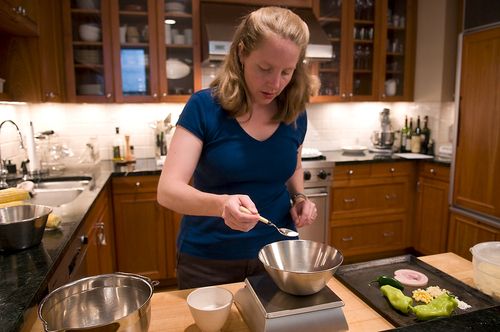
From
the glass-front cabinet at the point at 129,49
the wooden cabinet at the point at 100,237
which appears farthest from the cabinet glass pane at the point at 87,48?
the wooden cabinet at the point at 100,237

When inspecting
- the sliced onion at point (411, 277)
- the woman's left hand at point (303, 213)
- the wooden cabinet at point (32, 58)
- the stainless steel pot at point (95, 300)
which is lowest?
the sliced onion at point (411, 277)

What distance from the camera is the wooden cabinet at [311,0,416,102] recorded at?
3461mm

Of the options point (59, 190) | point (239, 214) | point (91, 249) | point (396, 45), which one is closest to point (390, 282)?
point (239, 214)

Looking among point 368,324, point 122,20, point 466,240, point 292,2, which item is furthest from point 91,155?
point 466,240

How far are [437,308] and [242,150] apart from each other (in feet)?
2.21

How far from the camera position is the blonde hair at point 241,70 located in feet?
3.66

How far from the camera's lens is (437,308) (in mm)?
907

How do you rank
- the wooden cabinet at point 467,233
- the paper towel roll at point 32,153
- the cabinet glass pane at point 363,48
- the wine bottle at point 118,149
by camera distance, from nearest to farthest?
the paper towel roll at point 32,153
the wooden cabinet at point 467,233
the wine bottle at point 118,149
the cabinet glass pane at point 363,48

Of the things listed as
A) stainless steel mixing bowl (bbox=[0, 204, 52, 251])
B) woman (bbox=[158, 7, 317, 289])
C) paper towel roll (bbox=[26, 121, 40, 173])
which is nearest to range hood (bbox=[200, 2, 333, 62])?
paper towel roll (bbox=[26, 121, 40, 173])

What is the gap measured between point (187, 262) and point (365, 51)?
301 centimetres

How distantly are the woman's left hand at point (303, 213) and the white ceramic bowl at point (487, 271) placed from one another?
48 cm

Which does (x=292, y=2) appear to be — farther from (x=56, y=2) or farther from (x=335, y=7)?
(x=56, y=2)

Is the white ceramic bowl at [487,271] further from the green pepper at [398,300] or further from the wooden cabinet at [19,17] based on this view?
the wooden cabinet at [19,17]

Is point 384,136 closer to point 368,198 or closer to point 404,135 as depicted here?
point 404,135
